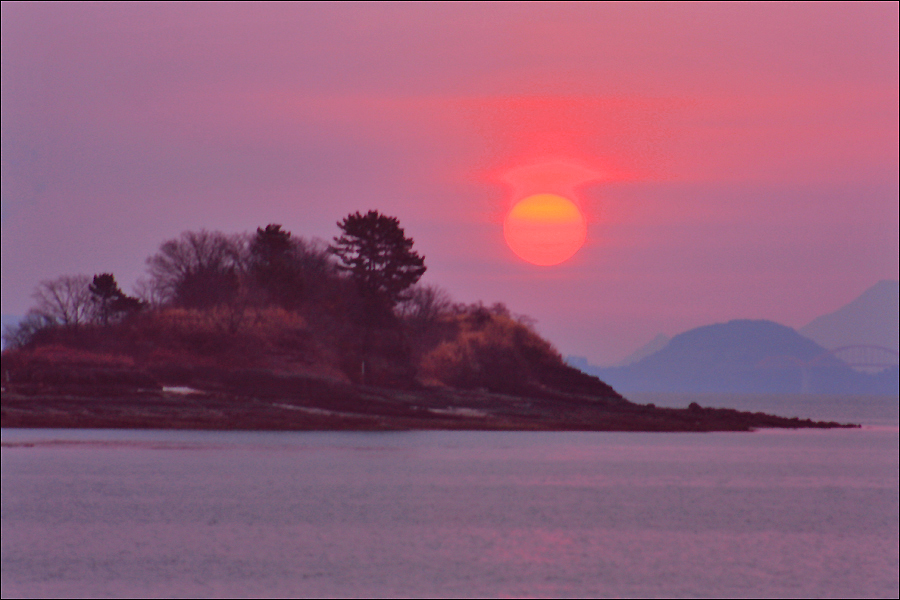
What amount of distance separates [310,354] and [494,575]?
207ft

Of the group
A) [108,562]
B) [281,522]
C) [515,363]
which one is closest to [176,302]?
[515,363]

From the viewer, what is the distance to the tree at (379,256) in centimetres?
Result: 10869

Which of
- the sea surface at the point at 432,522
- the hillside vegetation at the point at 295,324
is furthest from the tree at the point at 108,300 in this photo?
the sea surface at the point at 432,522

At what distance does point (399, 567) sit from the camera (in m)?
42.9

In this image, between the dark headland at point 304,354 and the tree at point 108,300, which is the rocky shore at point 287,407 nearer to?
the dark headland at point 304,354

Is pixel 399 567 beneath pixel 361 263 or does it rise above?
beneath

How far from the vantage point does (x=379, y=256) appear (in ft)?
360

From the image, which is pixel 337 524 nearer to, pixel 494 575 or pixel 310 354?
pixel 494 575

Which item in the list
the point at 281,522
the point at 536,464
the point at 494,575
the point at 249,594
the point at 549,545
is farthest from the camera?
Answer: the point at 536,464

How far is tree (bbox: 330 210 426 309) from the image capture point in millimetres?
108688

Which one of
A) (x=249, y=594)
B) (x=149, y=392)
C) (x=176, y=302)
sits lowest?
(x=249, y=594)

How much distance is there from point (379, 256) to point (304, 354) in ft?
44.0

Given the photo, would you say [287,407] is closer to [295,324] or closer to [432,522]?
[295,324]

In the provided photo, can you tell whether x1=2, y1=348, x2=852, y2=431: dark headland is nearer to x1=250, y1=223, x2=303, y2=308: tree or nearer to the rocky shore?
the rocky shore
